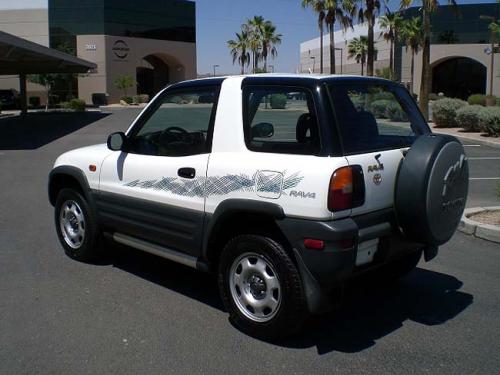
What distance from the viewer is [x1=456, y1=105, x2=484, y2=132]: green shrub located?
22.2 metres

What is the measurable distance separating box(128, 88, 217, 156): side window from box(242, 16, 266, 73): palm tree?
7249cm

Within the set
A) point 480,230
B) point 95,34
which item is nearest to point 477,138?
point 480,230

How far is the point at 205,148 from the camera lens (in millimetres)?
4590

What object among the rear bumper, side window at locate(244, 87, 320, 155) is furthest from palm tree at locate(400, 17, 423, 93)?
the rear bumper

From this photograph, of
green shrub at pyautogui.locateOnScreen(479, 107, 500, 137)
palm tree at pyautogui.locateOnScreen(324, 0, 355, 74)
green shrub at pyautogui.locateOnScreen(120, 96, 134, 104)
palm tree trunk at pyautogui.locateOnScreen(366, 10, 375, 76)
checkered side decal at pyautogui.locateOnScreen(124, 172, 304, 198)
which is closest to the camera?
checkered side decal at pyautogui.locateOnScreen(124, 172, 304, 198)

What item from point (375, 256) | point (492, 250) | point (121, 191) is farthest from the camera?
point (492, 250)

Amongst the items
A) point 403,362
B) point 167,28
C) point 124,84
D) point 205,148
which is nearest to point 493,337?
point 403,362

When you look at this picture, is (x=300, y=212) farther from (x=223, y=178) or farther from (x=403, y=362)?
(x=403, y=362)

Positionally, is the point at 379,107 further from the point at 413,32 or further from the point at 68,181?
the point at 413,32

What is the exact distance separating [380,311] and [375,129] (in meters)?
1.52

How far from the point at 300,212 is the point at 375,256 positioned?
76 centimetres

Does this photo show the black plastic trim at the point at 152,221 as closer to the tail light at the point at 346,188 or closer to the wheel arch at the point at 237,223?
the wheel arch at the point at 237,223

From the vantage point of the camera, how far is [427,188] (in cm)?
410

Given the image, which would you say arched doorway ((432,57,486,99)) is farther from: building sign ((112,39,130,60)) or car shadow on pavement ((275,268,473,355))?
car shadow on pavement ((275,268,473,355))
